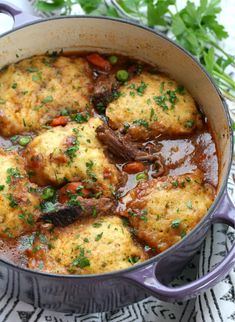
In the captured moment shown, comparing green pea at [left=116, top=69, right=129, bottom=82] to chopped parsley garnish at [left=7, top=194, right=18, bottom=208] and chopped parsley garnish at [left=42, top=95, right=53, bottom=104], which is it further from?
chopped parsley garnish at [left=7, top=194, right=18, bottom=208]

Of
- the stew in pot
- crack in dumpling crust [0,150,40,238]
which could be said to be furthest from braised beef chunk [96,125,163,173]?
crack in dumpling crust [0,150,40,238]

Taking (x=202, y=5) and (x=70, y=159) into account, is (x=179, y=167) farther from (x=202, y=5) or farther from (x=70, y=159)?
(x=202, y=5)

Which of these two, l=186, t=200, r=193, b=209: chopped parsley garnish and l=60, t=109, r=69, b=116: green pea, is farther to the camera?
l=60, t=109, r=69, b=116: green pea

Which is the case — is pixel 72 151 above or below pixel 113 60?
below

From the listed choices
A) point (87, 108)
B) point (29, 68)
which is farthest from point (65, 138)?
point (29, 68)

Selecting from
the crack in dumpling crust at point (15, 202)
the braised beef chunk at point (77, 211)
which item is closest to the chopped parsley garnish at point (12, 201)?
the crack in dumpling crust at point (15, 202)

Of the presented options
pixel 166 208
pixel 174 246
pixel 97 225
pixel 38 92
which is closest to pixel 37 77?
pixel 38 92

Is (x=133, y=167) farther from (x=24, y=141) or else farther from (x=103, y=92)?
(x=24, y=141)
